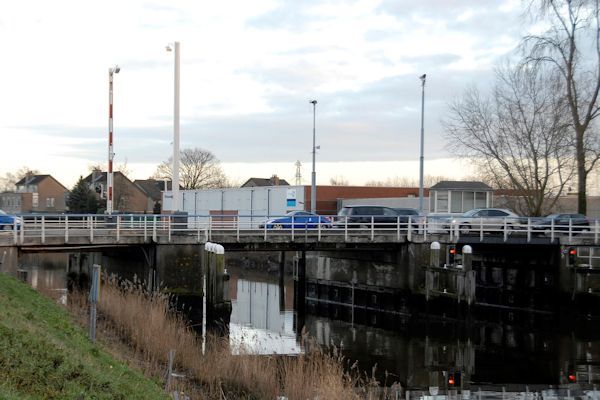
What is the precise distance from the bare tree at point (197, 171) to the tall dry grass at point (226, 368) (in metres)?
94.1

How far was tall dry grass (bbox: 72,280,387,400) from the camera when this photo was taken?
1428 centimetres

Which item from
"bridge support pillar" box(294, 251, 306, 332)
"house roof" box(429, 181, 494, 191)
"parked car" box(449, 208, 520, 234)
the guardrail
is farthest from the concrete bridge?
"house roof" box(429, 181, 494, 191)

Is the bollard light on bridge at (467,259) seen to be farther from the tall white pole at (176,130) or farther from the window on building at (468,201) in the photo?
the window on building at (468,201)

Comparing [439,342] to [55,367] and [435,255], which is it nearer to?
[435,255]

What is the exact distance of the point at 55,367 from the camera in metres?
10.1

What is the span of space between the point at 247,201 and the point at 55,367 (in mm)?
54311

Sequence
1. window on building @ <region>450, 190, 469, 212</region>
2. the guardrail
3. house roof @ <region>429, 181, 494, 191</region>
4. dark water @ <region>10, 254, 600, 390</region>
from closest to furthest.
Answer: dark water @ <region>10, 254, 600, 390</region> < the guardrail < window on building @ <region>450, 190, 469, 212</region> < house roof @ <region>429, 181, 494, 191</region>

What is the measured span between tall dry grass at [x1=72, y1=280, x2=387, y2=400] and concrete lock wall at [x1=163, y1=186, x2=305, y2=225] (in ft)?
123

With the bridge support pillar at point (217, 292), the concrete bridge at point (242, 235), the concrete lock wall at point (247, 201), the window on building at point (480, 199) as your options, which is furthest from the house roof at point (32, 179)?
the bridge support pillar at point (217, 292)

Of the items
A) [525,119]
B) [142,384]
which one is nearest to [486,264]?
[525,119]

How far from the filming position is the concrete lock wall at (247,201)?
59.4m

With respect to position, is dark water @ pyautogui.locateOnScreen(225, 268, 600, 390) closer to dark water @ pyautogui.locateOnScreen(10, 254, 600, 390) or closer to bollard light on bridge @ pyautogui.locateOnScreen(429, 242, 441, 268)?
dark water @ pyautogui.locateOnScreen(10, 254, 600, 390)

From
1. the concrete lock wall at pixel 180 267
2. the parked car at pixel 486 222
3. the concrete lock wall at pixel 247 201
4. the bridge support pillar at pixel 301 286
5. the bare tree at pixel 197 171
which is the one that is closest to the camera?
the concrete lock wall at pixel 180 267

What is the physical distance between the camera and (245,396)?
14.7m
